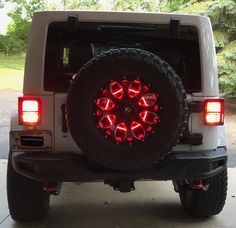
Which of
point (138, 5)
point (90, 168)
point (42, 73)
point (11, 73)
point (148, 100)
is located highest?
point (138, 5)

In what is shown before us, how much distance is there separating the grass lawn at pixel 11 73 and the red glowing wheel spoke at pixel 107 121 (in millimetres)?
17359

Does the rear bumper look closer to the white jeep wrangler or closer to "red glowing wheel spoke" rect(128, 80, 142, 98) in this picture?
the white jeep wrangler

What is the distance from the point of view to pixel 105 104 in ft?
10.7

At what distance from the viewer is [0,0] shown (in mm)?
37125

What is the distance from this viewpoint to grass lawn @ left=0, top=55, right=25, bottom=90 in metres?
21.2

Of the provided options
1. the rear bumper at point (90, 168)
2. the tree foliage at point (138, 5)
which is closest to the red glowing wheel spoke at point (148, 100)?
the rear bumper at point (90, 168)

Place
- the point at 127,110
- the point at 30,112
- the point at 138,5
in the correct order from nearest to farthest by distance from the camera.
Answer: the point at 127,110 < the point at 30,112 < the point at 138,5

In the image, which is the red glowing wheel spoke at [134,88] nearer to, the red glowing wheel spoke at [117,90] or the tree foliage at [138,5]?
the red glowing wheel spoke at [117,90]

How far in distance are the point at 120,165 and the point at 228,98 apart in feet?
33.9

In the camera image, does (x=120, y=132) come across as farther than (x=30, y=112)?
No

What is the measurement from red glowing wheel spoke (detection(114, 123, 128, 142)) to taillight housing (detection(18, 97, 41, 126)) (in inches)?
27.2

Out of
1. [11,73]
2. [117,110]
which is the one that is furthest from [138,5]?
[117,110]

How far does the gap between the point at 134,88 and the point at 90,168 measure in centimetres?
66

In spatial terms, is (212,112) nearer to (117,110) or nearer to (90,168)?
(117,110)
